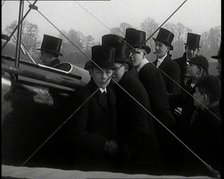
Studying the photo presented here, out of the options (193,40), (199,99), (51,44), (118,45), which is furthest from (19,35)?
(199,99)

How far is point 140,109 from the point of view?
420 centimetres

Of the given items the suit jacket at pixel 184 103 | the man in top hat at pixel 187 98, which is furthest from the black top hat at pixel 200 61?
the suit jacket at pixel 184 103

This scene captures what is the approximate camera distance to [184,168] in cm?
→ 416

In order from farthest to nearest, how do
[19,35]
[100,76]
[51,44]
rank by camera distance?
[51,44] → [100,76] → [19,35]

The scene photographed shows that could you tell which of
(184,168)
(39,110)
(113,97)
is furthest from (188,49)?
(39,110)

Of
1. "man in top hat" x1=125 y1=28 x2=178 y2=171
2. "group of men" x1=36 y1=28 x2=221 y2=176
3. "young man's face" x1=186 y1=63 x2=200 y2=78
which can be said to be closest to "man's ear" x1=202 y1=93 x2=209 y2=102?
"group of men" x1=36 y1=28 x2=221 y2=176

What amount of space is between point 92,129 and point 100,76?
0.56 meters

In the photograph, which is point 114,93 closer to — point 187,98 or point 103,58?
point 103,58

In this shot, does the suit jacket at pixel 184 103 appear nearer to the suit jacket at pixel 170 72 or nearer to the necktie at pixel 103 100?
the suit jacket at pixel 170 72

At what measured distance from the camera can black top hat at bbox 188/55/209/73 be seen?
13.9 feet

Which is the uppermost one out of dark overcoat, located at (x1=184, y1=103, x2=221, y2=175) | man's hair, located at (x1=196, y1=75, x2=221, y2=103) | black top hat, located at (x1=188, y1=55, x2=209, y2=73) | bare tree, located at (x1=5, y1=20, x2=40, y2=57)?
bare tree, located at (x1=5, y1=20, x2=40, y2=57)

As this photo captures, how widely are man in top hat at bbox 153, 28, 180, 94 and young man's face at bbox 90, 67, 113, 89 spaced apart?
53 cm

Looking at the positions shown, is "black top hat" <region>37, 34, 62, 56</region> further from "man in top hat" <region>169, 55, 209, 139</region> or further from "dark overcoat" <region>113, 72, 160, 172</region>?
"man in top hat" <region>169, 55, 209, 139</region>

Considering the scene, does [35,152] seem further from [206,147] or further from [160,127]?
[206,147]
